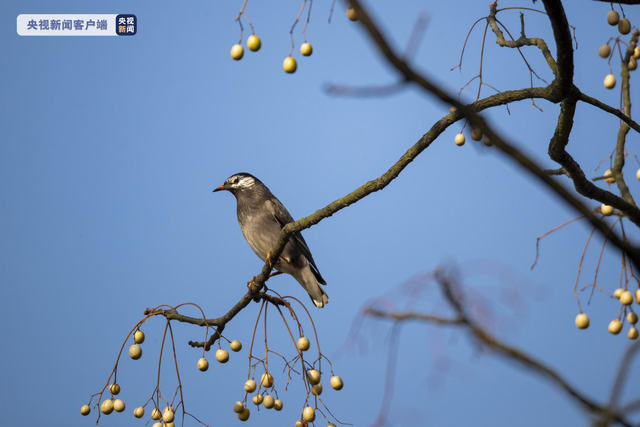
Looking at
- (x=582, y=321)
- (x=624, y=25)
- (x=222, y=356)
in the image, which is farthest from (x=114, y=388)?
(x=624, y=25)

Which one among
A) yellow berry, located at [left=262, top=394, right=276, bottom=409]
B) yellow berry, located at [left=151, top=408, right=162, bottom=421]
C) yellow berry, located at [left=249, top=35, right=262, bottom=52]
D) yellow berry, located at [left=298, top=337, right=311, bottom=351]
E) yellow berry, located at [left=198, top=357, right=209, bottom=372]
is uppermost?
yellow berry, located at [left=249, top=35, right=262, bottom=52]

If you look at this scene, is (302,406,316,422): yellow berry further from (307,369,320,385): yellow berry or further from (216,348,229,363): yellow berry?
(216,348,229,363): yellow berry

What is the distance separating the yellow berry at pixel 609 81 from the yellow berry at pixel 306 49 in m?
2.12

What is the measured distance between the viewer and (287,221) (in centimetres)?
632

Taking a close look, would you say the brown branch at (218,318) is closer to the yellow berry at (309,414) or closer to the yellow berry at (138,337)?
the yellow berry at (138,337)

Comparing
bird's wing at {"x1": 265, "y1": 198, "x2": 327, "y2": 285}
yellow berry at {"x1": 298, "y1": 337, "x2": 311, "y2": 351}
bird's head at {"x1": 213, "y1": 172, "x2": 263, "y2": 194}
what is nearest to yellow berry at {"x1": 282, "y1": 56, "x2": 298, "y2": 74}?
yellow berry at {"x1": 298, "y1": 337, "x2": 311, "y2": 351}

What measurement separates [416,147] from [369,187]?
305 mm

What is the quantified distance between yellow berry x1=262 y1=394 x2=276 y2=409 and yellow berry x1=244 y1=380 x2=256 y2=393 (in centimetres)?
11

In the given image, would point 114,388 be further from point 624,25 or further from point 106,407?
point 624,25

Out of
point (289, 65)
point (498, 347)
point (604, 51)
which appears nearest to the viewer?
point (498, 347)

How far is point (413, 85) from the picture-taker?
94 centimetres

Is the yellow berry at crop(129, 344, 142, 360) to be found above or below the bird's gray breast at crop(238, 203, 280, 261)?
below

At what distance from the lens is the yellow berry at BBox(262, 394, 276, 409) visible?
3494 millimetres

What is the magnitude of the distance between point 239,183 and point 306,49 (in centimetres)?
401
